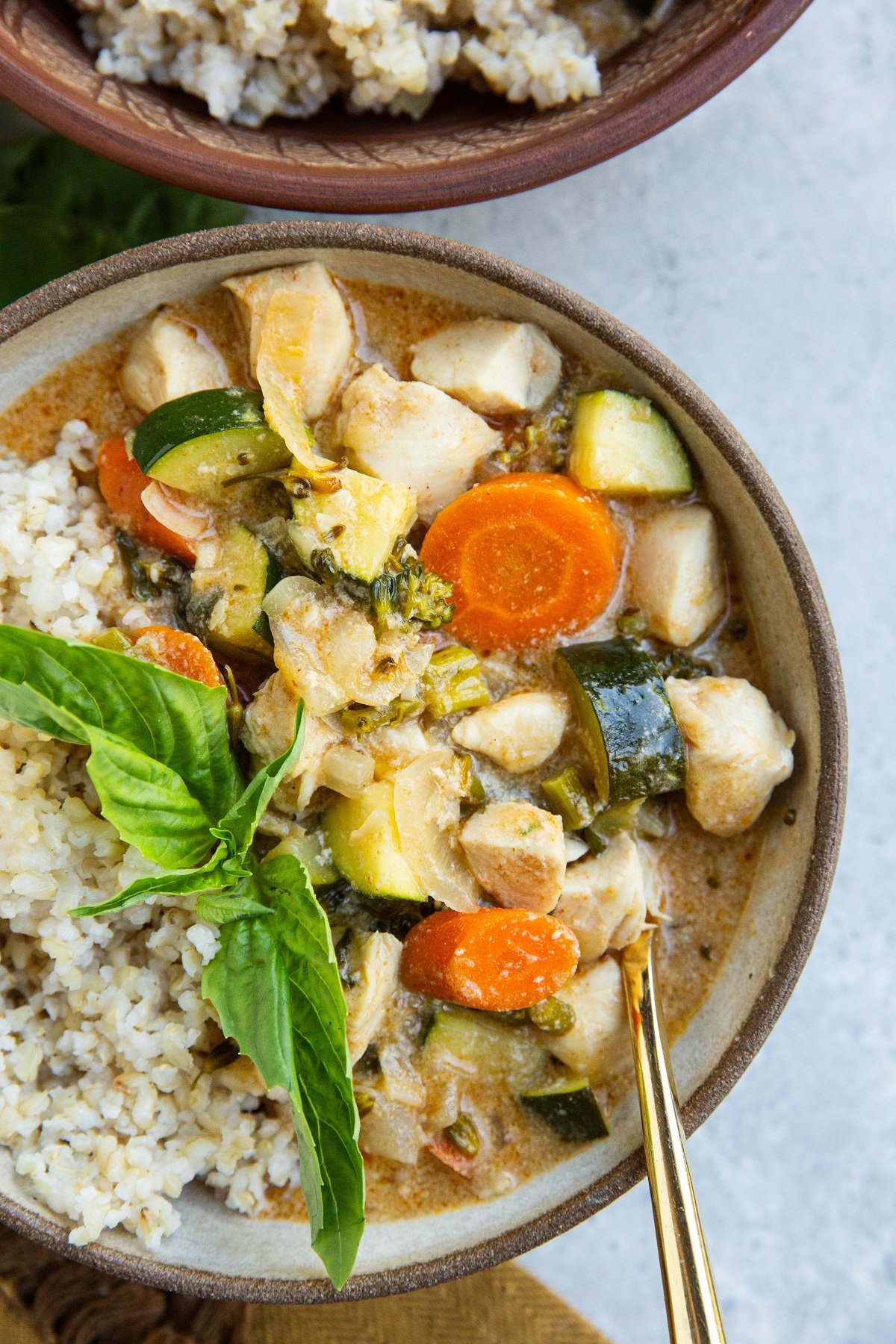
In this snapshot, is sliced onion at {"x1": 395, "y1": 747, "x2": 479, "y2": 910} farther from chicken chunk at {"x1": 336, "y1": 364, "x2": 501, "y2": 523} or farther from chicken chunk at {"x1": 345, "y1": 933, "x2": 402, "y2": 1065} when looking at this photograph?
chicken chunk at {"x1": 336, "y1": 364, "x2": 501, "y2": 523}

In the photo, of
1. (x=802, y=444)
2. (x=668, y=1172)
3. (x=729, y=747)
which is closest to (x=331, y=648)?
(x=729, y=747)

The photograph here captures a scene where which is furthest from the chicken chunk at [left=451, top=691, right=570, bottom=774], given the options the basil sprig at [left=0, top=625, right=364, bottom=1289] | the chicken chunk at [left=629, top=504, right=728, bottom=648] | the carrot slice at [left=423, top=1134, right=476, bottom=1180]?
the carrot slice at [left=423, top=1134, right=476, bottom=1180]

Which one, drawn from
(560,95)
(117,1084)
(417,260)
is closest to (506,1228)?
(117,1084)

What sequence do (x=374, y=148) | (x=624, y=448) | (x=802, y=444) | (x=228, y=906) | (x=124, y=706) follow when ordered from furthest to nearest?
(x=802, y=444) < (x=374, y=148) < (x=624, y=448) < (x=228, y=906) < (x=124, y=706)

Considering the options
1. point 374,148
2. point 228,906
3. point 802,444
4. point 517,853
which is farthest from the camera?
point 802,444

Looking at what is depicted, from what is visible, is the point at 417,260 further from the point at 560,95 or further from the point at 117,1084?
the point at 117,1084

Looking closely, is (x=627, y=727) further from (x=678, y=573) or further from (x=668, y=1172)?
(x=668, y=1172)
